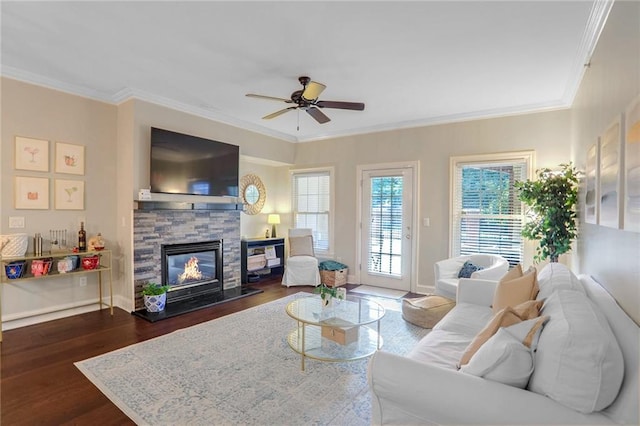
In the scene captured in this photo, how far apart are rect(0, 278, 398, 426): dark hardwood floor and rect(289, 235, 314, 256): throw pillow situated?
1421mm

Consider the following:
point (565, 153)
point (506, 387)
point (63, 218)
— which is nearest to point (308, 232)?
point (63, 218)

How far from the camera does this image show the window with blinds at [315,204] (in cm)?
631

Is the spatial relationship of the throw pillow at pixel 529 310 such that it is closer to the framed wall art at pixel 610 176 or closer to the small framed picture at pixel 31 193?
the framed wall art at pixel 610 176

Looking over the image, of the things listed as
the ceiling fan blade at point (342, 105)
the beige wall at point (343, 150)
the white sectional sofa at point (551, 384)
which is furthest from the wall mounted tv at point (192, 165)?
the white sectional sofa at point (551, 384)

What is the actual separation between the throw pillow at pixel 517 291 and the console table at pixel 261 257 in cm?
418

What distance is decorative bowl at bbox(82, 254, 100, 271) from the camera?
154 inches

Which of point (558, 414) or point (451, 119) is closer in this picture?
point (558, 414)

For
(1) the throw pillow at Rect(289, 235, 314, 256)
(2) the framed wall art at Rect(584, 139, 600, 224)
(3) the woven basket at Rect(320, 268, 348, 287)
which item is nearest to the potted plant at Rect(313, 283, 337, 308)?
(2) the framed wall art at Rect(584, 139, 600, 224)

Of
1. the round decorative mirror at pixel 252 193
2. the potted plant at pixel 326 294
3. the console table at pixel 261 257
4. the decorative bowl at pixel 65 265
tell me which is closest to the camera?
the potted plant at pixel 326 294

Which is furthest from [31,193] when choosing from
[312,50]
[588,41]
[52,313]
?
[588,41]

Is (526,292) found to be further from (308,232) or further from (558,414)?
(308,232)

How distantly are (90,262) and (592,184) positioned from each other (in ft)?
16.9

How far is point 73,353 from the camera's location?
2.99 m

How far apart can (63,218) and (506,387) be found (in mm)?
4738
